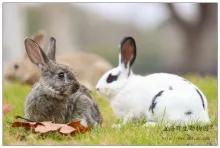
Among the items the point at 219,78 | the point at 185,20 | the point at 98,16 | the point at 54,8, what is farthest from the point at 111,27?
the point at 219,78

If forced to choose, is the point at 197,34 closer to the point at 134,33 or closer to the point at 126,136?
the point at 134,33

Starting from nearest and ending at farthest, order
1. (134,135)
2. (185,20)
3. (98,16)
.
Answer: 1. (134,135)
2. (185,20)
3. (98,16)

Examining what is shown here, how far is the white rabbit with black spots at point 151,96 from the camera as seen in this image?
572 cm

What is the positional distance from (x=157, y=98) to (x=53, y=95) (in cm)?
82

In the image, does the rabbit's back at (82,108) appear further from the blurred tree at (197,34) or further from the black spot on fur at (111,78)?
the blurred tree at (197,34)

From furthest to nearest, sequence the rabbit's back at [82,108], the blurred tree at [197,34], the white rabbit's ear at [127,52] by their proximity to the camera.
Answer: the blurred tree at [197,34]
the white rabbit's ear at [127,52]
the rabbit's back at [82,108]

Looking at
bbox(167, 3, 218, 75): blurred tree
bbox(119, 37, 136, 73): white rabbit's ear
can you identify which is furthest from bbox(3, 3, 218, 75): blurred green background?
bbox(119, 37, 136, 73): white rabbit's ear

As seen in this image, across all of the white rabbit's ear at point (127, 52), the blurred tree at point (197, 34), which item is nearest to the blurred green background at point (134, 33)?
the blurred tree at point (197, 34)

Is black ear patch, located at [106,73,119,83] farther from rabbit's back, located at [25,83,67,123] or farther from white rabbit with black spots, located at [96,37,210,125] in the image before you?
rabbit's back, located at [25,83,67,123]

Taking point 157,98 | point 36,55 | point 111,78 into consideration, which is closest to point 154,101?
point 157,98

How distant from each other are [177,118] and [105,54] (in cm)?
916

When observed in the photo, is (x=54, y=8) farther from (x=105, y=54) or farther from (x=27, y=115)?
(x=27, y=115)

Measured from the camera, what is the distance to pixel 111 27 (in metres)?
16.8

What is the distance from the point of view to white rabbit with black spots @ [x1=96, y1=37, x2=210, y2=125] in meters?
5.72
